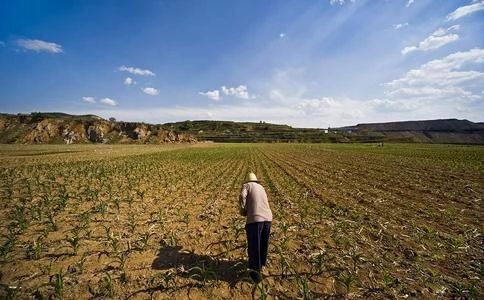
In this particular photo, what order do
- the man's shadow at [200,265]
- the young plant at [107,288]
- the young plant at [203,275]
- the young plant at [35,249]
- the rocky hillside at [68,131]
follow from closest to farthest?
the young plant at [107,288]
the young plant at [203,275]
the man's shadow at [200,265]
the young plant at [35,249]
the rocky hillside at [68,131]

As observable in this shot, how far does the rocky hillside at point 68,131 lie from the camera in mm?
73438

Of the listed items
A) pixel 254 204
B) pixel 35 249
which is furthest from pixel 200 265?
pixel 35 249

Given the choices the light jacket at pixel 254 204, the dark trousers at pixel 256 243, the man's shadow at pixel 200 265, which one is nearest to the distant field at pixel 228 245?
the man's shadow at pixel 200 265

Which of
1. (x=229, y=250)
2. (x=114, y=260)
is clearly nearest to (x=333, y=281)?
(x=229, y=250)

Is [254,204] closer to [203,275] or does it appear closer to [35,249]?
[203,275]

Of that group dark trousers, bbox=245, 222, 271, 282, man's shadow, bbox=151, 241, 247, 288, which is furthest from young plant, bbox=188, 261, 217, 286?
dark trousers, bbox=245, 222, 271, 282

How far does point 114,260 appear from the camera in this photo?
6352 millimetres

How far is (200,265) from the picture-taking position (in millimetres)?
6273

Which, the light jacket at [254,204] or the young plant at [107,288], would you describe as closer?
the young plant at [107,288]

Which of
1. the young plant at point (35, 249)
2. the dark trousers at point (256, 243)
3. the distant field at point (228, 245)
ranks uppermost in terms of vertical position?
the dark trousers at point (256, 243)

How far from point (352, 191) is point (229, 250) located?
9.89m

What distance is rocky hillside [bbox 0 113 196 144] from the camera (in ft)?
241

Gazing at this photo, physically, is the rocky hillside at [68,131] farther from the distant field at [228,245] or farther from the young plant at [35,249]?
the young plant at [35,249]

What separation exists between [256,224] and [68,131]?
290ft
